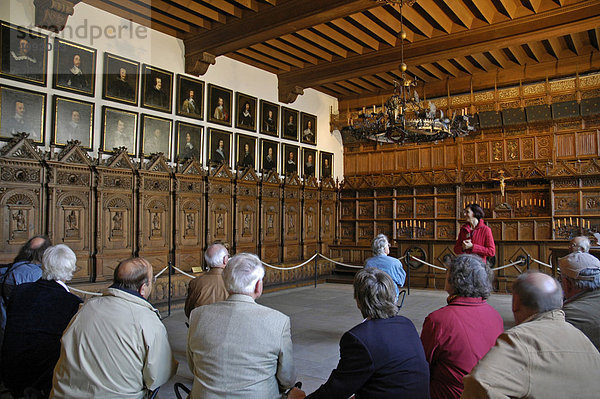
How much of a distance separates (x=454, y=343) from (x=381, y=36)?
873 centimetres

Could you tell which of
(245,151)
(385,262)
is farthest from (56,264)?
(245,151)

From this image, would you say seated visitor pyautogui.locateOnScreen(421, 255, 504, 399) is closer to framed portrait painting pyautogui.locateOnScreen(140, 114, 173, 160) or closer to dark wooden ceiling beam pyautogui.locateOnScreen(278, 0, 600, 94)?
framed portrait painting pyautogui.locateOnScreen(140, 114, 173, 160)

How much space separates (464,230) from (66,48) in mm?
7361

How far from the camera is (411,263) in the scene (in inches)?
433

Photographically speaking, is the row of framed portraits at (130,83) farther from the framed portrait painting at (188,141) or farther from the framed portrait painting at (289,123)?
the framed portrait painting at (188,141)

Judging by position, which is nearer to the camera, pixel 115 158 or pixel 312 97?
pixel 115 158

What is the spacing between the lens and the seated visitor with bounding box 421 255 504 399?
228 cm

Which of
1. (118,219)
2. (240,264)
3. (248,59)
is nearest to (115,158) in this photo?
(118,219)

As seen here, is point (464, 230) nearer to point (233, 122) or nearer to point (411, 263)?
point (411, 263)

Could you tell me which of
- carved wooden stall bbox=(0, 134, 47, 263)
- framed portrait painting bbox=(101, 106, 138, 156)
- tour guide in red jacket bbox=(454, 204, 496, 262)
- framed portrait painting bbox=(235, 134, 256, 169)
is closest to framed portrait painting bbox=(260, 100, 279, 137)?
framed portrait painting bbox=(235, 134, 256, 169)

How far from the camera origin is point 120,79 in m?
8.80

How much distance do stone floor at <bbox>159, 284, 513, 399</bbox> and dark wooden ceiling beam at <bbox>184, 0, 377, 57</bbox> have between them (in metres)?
5.19

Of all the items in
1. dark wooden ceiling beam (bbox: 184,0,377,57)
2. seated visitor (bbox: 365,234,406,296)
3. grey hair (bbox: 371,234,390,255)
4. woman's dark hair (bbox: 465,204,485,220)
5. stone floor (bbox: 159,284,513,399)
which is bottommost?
stone floor (bbox: 159,284,513,399)

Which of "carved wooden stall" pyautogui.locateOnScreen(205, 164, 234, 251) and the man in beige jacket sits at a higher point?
"carved wooden stall" pyautogui.locateOnScreen(205, 164, 234, 251)
